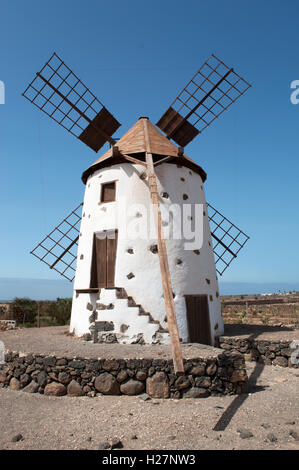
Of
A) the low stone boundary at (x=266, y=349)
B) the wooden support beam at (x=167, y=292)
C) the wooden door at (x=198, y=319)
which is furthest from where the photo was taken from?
the wooden door at (x=198, y=319)

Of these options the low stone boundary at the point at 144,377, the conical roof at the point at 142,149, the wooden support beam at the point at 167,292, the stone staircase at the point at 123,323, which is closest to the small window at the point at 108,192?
the conical roof at the point at 142,149

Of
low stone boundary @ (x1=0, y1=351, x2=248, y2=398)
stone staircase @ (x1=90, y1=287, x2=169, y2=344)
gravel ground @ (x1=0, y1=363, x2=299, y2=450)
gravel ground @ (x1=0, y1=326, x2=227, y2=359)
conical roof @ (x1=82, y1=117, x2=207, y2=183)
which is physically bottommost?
gravel ground @ (x1=0, y1=363, x2=299, y2=450)

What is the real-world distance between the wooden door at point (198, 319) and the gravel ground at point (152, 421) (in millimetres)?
2816

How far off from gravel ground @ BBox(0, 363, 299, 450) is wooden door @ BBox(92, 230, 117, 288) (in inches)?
155

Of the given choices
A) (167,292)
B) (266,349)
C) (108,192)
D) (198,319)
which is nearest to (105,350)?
Answer: (167,292)

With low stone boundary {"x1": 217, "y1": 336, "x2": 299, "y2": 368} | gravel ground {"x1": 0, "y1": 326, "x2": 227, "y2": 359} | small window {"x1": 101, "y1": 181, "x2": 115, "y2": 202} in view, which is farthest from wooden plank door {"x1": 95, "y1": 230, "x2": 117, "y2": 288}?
low stone boundary {"x1": 217, "y1": 336, "x2": 299, "y2": 368}

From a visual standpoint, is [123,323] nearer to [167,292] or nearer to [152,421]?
[167,292]

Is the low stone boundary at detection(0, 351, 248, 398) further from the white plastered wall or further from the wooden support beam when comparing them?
the white plastered wall

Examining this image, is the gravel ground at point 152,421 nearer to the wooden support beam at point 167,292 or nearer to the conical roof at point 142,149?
the wooden support beam at point 167,292

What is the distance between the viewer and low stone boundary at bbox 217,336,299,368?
9203 mm

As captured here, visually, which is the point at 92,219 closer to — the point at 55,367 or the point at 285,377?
the point at 55,367

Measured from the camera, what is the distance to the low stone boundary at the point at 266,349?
362 inches

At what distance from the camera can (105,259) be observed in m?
10.1
